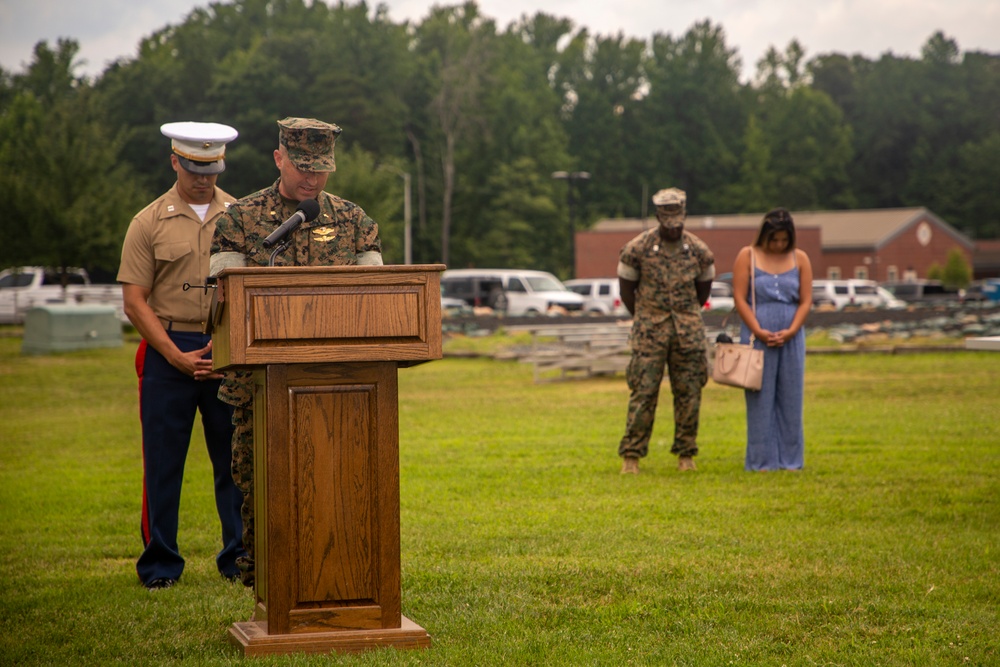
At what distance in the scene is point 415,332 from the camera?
14.2 feet

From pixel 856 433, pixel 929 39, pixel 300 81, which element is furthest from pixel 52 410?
pixel 929 39

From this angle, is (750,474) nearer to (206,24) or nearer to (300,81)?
(300,81)

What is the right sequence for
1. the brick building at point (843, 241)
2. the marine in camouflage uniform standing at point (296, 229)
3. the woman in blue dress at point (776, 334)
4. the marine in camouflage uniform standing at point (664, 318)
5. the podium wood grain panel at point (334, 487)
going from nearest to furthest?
1. the podium wood grain panel at point (334, 487)
2. the marine in camouflage uniform standing at point (296, 229)
3. the marine in camouflage uniform standing at point (664, 318)
4. the woman in blue dress at point (776, 334)
5. the brick building at point (843, 241)

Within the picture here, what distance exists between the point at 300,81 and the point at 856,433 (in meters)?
64.5

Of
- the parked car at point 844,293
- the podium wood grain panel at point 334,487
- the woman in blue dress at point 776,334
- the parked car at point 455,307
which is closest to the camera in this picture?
the podium wood grain panel at point 334,487

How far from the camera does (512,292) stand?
42.2m

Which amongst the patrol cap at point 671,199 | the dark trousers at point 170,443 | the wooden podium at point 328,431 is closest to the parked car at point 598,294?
the patrol cap at point 671,199

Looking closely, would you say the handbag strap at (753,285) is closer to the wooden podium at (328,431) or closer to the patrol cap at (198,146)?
the patrol cap at (198,146)

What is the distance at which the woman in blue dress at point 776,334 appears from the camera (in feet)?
30.7

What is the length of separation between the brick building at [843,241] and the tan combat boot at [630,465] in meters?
52.9

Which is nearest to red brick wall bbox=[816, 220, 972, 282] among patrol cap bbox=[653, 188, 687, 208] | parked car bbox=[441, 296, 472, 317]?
parked car bbox=[441, 296, 472, 317]

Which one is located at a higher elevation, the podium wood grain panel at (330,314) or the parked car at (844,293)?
the podium wood grain panel at (330,314)

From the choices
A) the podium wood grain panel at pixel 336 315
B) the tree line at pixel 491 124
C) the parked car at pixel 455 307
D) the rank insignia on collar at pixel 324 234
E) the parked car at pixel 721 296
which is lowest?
the parked car at pixel 455 307

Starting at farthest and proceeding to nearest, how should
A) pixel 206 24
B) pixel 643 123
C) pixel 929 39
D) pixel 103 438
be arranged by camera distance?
pixel 929 39 < pixel 643 123 < pixel 206 24 < pixel 103 438
